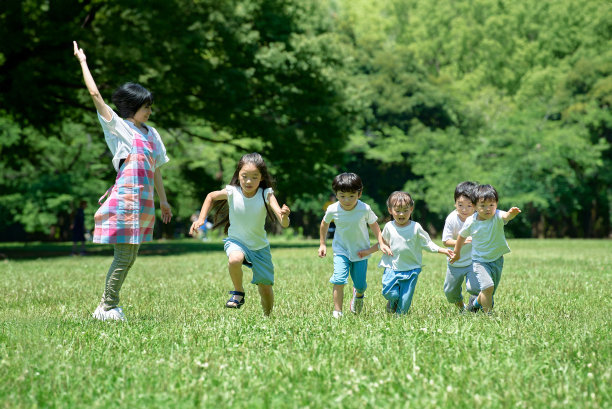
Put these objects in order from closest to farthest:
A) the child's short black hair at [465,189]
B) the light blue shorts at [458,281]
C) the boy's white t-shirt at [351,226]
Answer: the boy's white t-shirt at [351,226]
the light blue shorts at [458,281]
the child's short black hair at [465,189]

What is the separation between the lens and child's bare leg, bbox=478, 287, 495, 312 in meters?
7.14

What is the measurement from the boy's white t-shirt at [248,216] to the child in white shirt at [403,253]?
3.71 feet

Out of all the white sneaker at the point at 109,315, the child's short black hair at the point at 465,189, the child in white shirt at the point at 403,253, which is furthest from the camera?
the child's short black hair at the point at 465,189

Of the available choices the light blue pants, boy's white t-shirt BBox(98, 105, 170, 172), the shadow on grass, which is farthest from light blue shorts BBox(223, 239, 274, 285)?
the shadow on grass

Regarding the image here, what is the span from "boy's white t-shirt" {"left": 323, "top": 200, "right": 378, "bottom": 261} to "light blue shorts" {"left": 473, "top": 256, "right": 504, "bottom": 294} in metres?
1.19

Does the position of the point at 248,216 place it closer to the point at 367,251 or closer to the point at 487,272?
the point at 367,251

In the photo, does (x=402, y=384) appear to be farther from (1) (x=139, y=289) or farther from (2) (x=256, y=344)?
(1) (x=139, y=289)

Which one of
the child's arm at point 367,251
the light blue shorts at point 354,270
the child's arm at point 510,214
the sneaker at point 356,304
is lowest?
the sneaker at point 356,304

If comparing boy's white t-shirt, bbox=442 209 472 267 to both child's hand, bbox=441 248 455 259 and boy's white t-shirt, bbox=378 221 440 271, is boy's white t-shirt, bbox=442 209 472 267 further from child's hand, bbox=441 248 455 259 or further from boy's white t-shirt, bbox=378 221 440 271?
boy's white t-shirt, bbox=378 221 440 271

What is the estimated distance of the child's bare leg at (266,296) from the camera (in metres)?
6.96

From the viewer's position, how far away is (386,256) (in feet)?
23.9

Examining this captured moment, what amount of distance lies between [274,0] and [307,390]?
24.8 m

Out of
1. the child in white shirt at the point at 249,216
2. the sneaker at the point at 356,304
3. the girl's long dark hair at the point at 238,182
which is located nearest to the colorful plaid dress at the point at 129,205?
the child in white shirt at the point at 249,216

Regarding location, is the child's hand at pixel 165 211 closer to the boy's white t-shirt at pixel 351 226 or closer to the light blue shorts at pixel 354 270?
the boy's white t-shirt at pixel 351 226
